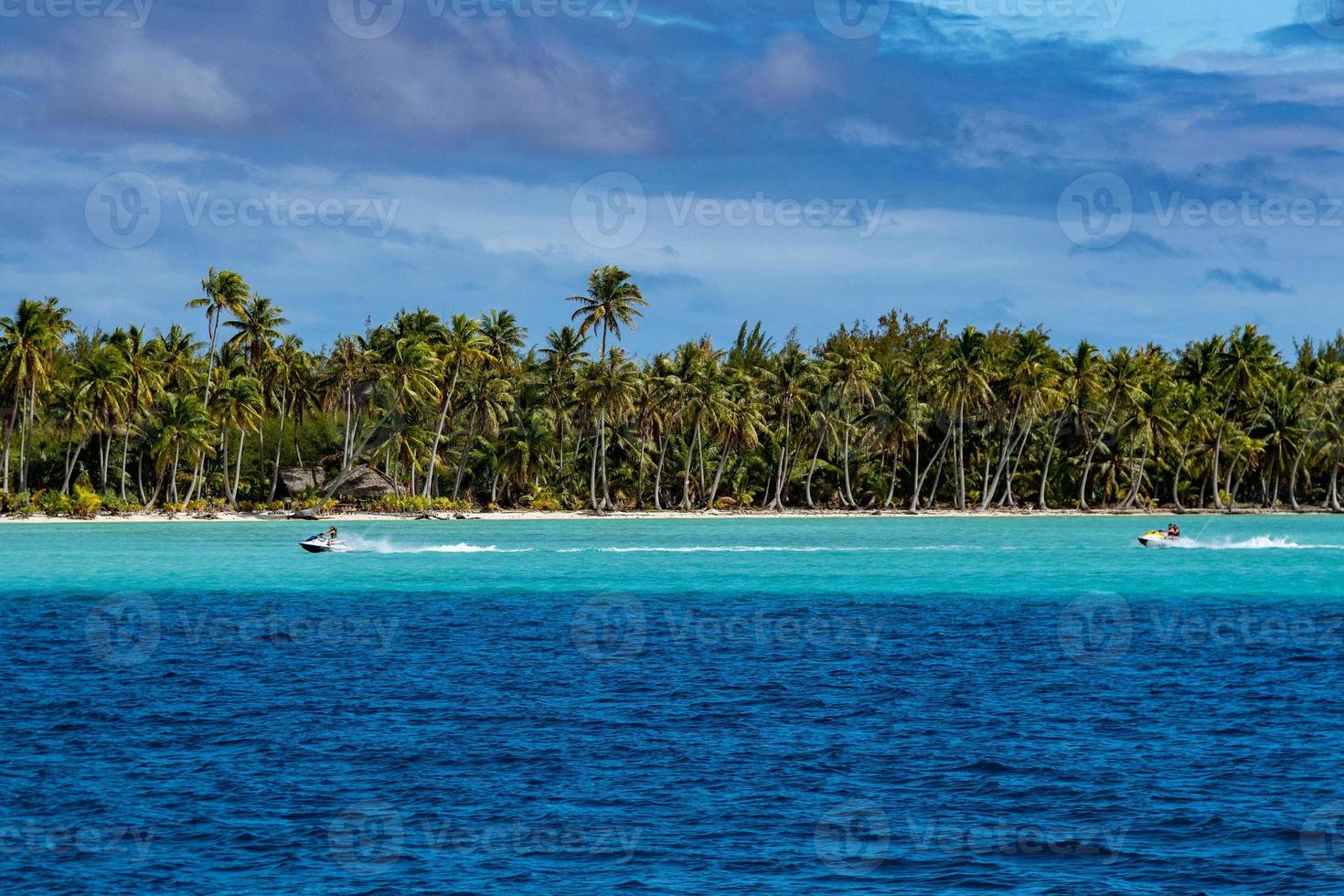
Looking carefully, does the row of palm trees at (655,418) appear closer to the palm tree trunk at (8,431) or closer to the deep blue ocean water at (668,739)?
the palm tree trunk at (8,431)

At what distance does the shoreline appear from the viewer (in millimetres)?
92250

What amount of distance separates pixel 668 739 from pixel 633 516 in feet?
273

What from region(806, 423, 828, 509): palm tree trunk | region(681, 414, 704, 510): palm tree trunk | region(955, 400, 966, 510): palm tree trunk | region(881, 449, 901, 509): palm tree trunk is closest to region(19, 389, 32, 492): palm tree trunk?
Result: region(681, 414, 704, 510): palm tree trunk

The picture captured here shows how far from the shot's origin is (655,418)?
106 meters

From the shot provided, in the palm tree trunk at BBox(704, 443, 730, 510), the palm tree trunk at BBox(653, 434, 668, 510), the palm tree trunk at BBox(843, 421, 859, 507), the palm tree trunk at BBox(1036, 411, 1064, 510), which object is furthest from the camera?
the palm tree trunk at BBox(1036, 411, 1064, 510)

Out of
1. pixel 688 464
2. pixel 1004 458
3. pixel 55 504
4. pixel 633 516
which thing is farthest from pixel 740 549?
pixel 1004 458

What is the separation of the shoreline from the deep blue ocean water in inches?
1728

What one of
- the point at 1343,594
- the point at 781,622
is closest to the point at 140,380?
the point at 781,622

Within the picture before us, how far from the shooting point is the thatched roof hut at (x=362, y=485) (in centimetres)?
10175

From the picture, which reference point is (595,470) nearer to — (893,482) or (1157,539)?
(893,482)

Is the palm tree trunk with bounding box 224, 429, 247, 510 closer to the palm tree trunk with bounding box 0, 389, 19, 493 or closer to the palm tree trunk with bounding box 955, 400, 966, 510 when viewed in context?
the palm tree trunk with bounding box 0, 389, 19, 493

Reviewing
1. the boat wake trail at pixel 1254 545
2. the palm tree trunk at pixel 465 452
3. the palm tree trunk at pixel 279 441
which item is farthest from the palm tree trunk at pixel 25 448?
the boat wake trail at pixel 1254 545

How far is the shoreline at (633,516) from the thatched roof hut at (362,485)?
413 centimetres

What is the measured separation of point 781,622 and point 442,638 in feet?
33.1
